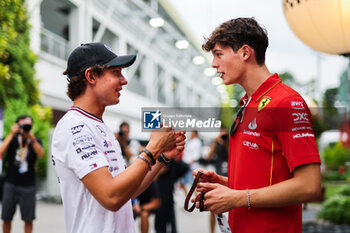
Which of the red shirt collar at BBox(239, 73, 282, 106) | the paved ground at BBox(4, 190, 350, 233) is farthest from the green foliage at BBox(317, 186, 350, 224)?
the red shirt collar at BBox(239, 73, 282, 106)

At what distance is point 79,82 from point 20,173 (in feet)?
14.7

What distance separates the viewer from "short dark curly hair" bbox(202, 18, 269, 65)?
2043 millimetres

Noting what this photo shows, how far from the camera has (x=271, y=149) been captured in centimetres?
185

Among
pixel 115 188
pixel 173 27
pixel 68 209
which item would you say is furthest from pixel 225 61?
pixel 173 27

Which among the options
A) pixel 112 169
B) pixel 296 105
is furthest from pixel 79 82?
pixel 296 105

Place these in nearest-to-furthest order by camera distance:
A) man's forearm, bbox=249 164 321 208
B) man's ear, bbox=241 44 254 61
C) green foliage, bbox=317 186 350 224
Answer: man's forearm, bbox=249 164 321 208 → man's ear, bbox=241 44 254 61 → green foliage, bbox=317 186 350 224

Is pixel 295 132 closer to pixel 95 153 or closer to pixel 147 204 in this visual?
pixel 95 153

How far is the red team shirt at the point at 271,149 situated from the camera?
1759 mm

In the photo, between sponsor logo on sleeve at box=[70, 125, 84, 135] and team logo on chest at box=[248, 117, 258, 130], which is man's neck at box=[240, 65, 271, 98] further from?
sponsor logo on sleeve at box=[70, 125, 84, 135]

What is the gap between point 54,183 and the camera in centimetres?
1158

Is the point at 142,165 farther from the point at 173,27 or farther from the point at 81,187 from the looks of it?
the point at 173,27

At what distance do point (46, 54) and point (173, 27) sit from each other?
15037 millimetres

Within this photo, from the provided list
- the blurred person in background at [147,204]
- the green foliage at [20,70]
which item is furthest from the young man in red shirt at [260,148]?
the green foliage at [20,70]

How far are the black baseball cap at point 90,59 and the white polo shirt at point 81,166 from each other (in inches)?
9.7
